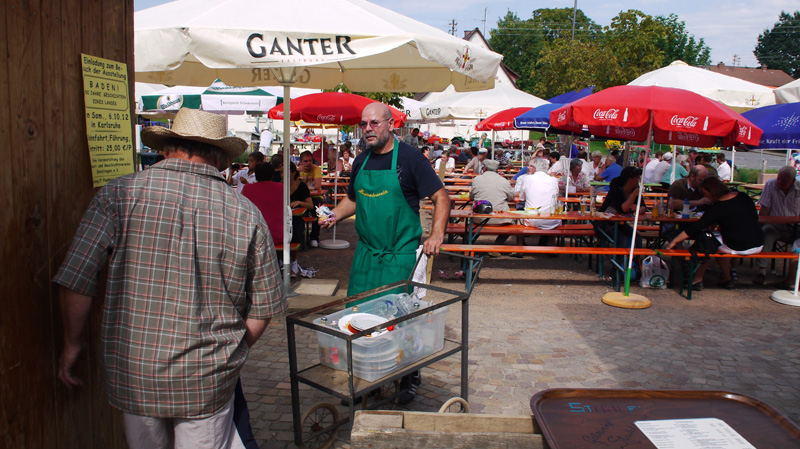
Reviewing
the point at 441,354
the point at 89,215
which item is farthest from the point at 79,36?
the point at 441,354

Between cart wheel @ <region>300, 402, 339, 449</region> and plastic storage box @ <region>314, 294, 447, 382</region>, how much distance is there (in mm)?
357

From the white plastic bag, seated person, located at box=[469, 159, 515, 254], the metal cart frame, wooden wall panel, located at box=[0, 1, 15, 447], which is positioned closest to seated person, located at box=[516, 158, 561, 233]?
seated person, located at box=[469, 159, 515, 254]

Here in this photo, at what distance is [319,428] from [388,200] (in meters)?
1.45

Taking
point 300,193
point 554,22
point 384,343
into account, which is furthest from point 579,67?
point 554,22

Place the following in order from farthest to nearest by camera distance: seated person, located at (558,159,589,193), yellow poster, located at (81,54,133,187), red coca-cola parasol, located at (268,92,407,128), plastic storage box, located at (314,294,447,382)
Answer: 1. seated person, located at (558,159,589,193)
2. red coca-cola parasol, located at (268,92,407,128)
3. plastic storage box, located at (314,294,447,382)
4. yellow poster, located at (81,54,133,187)

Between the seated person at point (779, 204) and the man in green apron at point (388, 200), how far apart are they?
636 centimetres

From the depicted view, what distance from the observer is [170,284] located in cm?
205

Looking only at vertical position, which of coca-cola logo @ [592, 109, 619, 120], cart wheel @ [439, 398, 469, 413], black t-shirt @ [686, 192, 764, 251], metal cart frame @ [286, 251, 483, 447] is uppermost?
coca-cola logo @ [592, 109, 619, 120]

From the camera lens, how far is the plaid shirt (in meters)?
2.04

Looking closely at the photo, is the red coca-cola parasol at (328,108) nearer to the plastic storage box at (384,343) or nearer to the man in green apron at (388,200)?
the man in green apron at (388,200)

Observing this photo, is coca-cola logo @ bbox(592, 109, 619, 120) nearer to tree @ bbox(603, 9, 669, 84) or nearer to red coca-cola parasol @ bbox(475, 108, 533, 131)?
red coca-cola parasol @ bbox(475, 108, 533, 131)

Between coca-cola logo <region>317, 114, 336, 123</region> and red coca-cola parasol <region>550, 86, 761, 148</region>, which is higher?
coca-cola logo <region>317, 114, 336, 123</region>

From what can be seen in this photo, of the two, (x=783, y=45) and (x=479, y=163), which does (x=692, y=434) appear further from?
(x=783, y=45)

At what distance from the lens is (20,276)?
2.09 m
